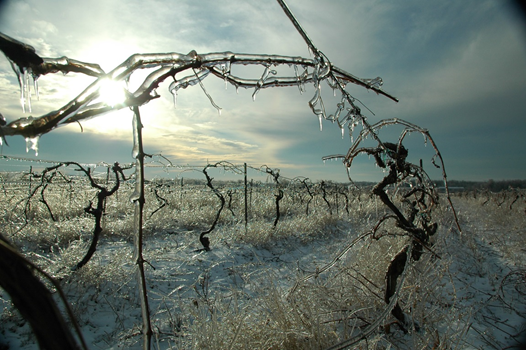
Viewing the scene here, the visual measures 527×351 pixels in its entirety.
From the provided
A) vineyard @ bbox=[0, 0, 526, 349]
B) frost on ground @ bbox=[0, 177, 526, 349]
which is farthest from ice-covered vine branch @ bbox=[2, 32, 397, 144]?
frost on ground @ bbox=[0, 177, 526, 349]

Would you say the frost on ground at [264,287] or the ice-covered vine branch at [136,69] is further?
the frost on ground at [264,287]

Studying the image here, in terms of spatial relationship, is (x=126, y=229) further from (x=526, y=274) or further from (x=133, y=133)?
(x=526, y=274)

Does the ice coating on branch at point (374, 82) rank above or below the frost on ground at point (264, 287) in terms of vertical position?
above

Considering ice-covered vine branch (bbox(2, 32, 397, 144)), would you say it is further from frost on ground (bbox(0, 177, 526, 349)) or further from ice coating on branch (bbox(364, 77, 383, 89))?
frost on ground (bbox(0, 177, 526, 349))

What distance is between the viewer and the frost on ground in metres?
2.27

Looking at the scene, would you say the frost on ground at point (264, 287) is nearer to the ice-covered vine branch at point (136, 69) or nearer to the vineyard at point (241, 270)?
the vineyard at point (241, 270)

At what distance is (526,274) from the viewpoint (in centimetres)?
469

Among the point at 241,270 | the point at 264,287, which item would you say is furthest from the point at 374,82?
the point at 241,270

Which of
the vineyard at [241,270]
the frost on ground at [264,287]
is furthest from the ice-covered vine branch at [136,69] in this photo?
the frost on ground at [264,287]

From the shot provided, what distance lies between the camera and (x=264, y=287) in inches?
130

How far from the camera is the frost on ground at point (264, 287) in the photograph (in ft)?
7.45

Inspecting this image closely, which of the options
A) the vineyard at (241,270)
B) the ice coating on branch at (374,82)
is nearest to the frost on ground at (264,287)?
the vineyard at (241,270)

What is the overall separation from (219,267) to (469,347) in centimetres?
374

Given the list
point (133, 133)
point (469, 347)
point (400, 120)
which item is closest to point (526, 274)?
point (469, 347)
